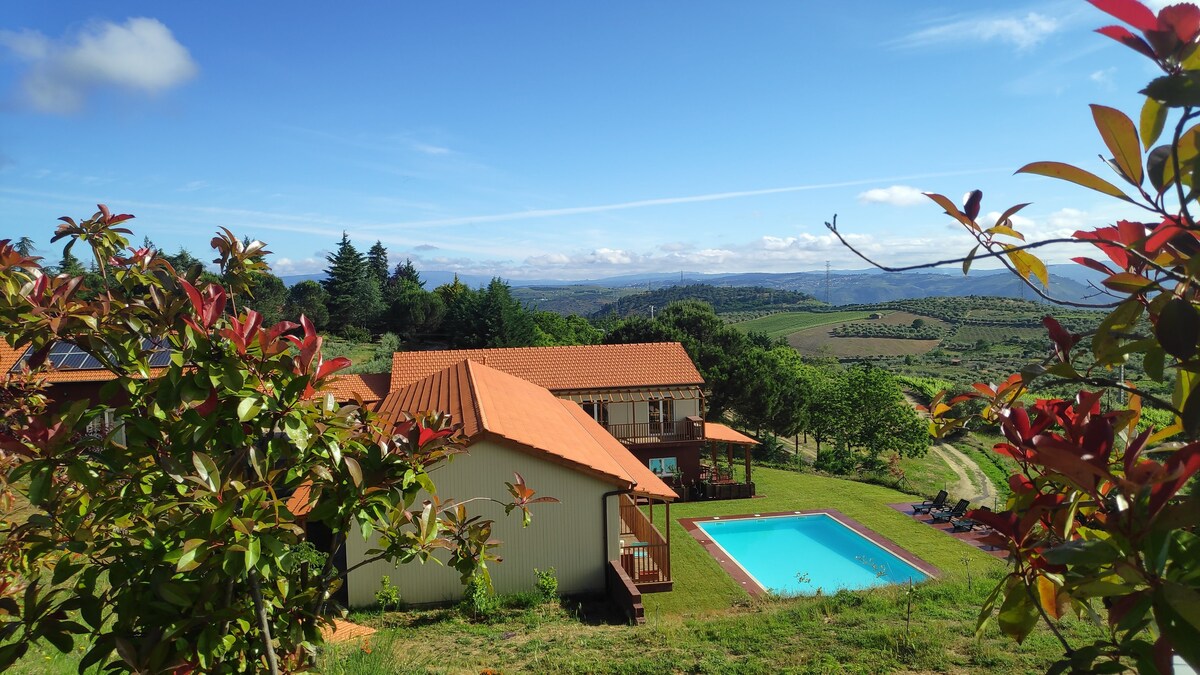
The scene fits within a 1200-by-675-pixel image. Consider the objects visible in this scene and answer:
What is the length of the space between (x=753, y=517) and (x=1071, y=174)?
16.8m

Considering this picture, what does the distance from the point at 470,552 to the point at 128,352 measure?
5.15ft

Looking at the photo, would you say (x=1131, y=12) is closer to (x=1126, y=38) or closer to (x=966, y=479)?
(x=1126, y=38)

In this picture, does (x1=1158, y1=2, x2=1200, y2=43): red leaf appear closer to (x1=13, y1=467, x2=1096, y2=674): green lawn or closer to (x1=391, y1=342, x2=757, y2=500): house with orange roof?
(x1=13, y1=467, x2=1096, y2=674): green lawn

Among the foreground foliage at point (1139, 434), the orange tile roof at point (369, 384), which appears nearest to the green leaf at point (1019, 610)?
the foreground foliage at point (1139, 434)

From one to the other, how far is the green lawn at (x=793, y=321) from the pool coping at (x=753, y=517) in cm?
7447

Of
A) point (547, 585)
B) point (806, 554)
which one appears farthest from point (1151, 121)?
point (806, 554)

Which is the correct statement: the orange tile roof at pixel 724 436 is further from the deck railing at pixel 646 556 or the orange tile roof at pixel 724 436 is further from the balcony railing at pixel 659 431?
the deck railing at pixel 646 556

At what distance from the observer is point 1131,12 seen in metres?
0.98

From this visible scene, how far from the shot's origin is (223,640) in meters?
2.14

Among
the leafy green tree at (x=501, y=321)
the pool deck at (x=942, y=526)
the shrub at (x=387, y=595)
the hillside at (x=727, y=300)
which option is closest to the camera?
the shrub at (x=387, y=595)

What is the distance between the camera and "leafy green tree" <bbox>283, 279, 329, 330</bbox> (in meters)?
37.7

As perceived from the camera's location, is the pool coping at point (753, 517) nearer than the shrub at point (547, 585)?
No

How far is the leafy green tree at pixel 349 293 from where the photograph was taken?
41.2m

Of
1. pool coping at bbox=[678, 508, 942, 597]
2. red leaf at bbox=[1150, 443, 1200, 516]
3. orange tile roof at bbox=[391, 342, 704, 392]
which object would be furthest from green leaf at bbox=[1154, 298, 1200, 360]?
Result: orange tile roof at bbox=[391, 342, 704, 392]
